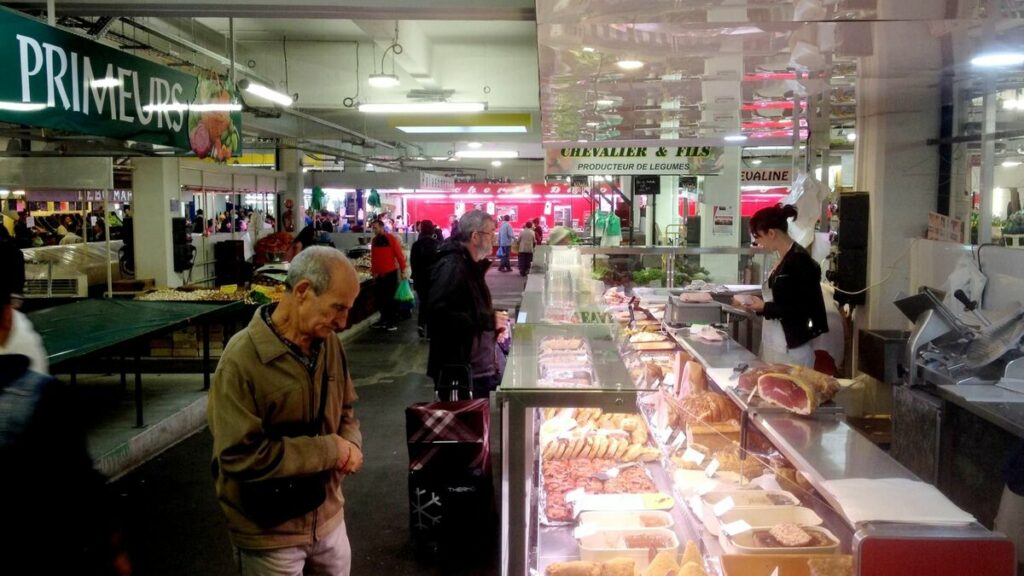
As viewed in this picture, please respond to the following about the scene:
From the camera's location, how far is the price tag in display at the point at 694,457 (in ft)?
13.6

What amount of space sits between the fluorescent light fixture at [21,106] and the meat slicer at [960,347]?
18.2 ft

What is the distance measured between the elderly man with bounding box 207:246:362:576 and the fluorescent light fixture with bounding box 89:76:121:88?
3.08m

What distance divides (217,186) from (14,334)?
1449 centimetres

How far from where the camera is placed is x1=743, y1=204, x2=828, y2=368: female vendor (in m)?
5.77

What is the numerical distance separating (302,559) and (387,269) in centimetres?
1192

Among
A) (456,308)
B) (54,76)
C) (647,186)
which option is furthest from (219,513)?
(647,186)

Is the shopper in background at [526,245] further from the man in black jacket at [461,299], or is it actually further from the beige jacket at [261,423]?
the beige jacket at [261,423]

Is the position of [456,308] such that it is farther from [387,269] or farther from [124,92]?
[387,269]

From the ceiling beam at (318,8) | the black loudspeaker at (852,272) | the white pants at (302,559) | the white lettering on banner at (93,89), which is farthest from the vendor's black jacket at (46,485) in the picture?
the black loudspeaker at (852,272)

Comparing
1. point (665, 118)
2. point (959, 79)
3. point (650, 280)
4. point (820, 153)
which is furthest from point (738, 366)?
point (650, 280)

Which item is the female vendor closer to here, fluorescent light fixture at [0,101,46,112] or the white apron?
the white apron

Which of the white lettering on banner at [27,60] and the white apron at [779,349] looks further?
the white apron at [779,349]

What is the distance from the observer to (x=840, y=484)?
257 cm

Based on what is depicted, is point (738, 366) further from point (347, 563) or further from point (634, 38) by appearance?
point (347, 563)
